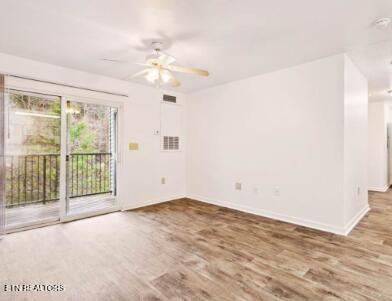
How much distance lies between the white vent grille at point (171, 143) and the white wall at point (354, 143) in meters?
3.37

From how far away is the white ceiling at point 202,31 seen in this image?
1.97 meters

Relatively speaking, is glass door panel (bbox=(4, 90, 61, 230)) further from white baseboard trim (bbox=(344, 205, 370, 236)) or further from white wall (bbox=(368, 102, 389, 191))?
white wall (bbox=(368, 102, 389, 191))

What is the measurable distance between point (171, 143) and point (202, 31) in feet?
9.79

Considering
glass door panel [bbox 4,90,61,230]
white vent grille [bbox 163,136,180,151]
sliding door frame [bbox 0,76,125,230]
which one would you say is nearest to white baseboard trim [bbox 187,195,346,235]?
white vent grille [bbox 163,136,180,151]

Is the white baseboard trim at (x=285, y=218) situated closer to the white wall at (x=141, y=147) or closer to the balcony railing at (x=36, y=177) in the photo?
the white wall at (x=141, y=147)

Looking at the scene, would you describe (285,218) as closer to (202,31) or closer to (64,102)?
(202,31)

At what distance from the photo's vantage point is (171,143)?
5.04 m

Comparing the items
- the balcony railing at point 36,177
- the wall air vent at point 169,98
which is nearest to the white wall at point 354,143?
the wall air vent at point 169,98

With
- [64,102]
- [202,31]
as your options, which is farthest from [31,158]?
[202,31]

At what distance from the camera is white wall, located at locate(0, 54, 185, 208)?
13.0 ft

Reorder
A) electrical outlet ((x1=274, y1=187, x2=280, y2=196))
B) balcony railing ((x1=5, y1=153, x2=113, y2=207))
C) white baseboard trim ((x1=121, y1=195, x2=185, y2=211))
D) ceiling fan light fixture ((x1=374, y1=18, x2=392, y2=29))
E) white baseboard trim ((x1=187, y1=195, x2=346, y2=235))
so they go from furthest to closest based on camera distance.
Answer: white baseboard trim ((x1=121, y1=195, x2=185, y2=211)) → electrical outlet ((x1=274, y1=187, x2=280, y2=196)) → balcony railing ((x1=5, y1=153, x2=113, y2=207)) → white baseboard trim ((x1=187, y1=195, x2=346, y2=235)) → ceiling fan light fixture ((x1=374, y1=18, x2=392, y2=29))

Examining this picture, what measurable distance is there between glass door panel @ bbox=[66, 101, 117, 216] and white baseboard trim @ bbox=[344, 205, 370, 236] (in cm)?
394

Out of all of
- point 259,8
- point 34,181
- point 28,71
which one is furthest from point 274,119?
point 34,181

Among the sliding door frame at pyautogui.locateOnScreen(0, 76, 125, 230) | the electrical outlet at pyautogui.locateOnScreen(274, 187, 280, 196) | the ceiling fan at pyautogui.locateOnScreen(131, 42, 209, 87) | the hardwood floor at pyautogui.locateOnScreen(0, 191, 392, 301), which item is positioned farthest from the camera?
the electrical outlet at pyautogui.locateOnScreen(274, 187, 280, 196)
